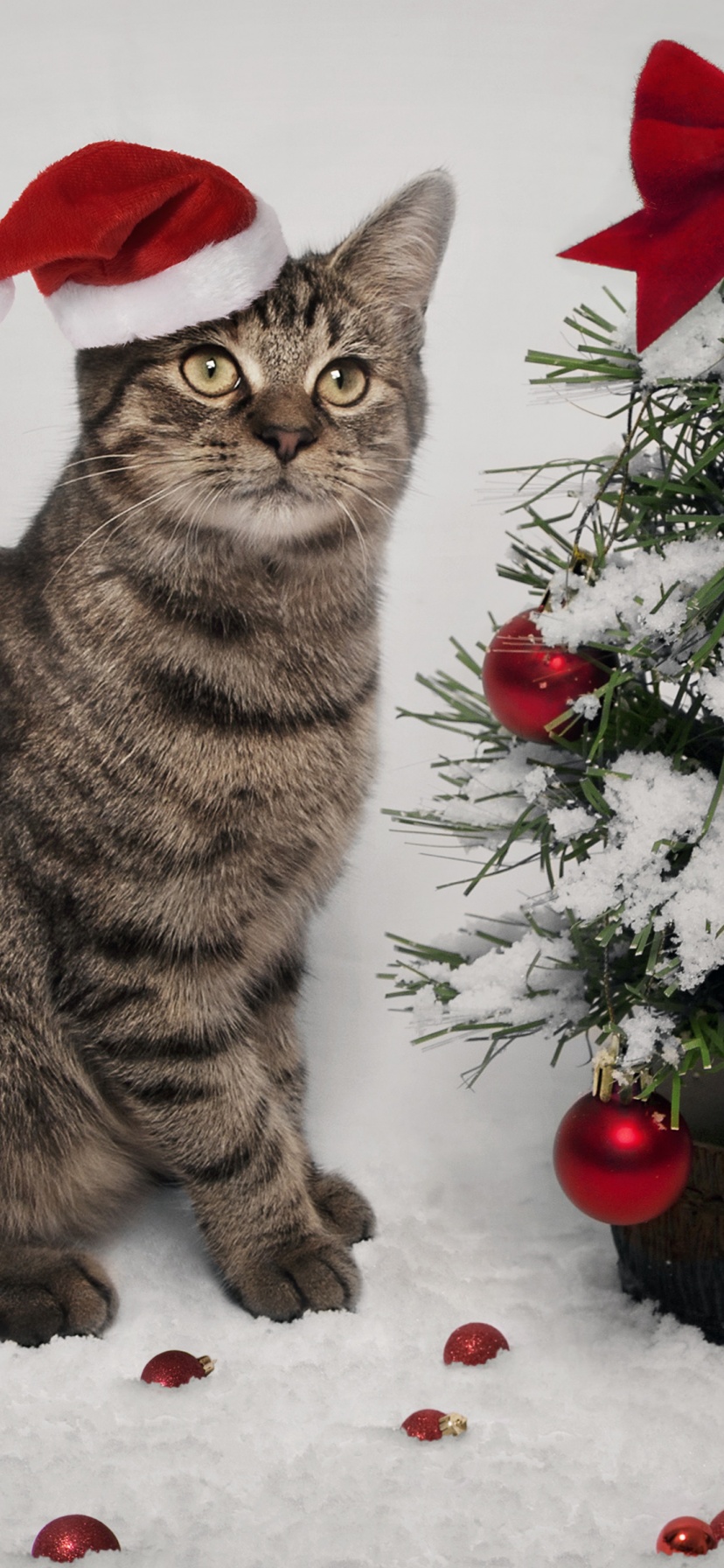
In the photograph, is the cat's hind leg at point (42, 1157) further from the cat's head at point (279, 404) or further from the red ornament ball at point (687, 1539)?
the red ornament ball at point (687, 1539)

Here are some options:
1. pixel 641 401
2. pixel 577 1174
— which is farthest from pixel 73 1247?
pixel 641 401

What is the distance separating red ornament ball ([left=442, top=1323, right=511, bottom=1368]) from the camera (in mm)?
1077

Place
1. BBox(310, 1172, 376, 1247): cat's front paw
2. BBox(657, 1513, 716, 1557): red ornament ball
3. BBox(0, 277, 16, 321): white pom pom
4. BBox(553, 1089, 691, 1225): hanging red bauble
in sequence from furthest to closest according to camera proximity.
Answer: BBox(310, 1172, 376, 1247): cat's front paw, BBox(0, 277, 16, 321): white pom pom, BBox(553, 1089, 691, 1225): hanging red bauble, BBox(657, 1513, 716, 1557): red ornament ball

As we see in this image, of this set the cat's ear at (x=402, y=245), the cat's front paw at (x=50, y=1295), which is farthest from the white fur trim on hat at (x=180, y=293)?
the cat's front paw at (x=50, y=1295)

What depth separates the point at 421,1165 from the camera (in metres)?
1.38

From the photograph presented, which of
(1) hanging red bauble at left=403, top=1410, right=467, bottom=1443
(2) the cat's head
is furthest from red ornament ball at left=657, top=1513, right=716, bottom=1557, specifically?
(2) the cat's head

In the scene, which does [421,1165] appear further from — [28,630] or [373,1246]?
[28,630]

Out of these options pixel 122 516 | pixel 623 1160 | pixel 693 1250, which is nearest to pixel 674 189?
pixel 122 516

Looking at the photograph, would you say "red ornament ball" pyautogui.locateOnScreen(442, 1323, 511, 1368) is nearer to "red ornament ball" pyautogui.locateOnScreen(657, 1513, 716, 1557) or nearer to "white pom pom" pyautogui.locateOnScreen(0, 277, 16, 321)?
"red ornament ball" pyautogui.locateOnScreen(657, 1513, 716, 1557)

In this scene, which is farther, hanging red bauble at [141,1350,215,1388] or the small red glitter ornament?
hanging red bauble at [141,1350,215,1388]

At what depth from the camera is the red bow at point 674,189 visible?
2.85 ft

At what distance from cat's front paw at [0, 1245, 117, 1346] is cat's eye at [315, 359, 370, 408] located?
27.6 inches

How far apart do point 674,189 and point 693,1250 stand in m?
0.71

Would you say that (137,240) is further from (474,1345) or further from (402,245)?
(474,1345)
